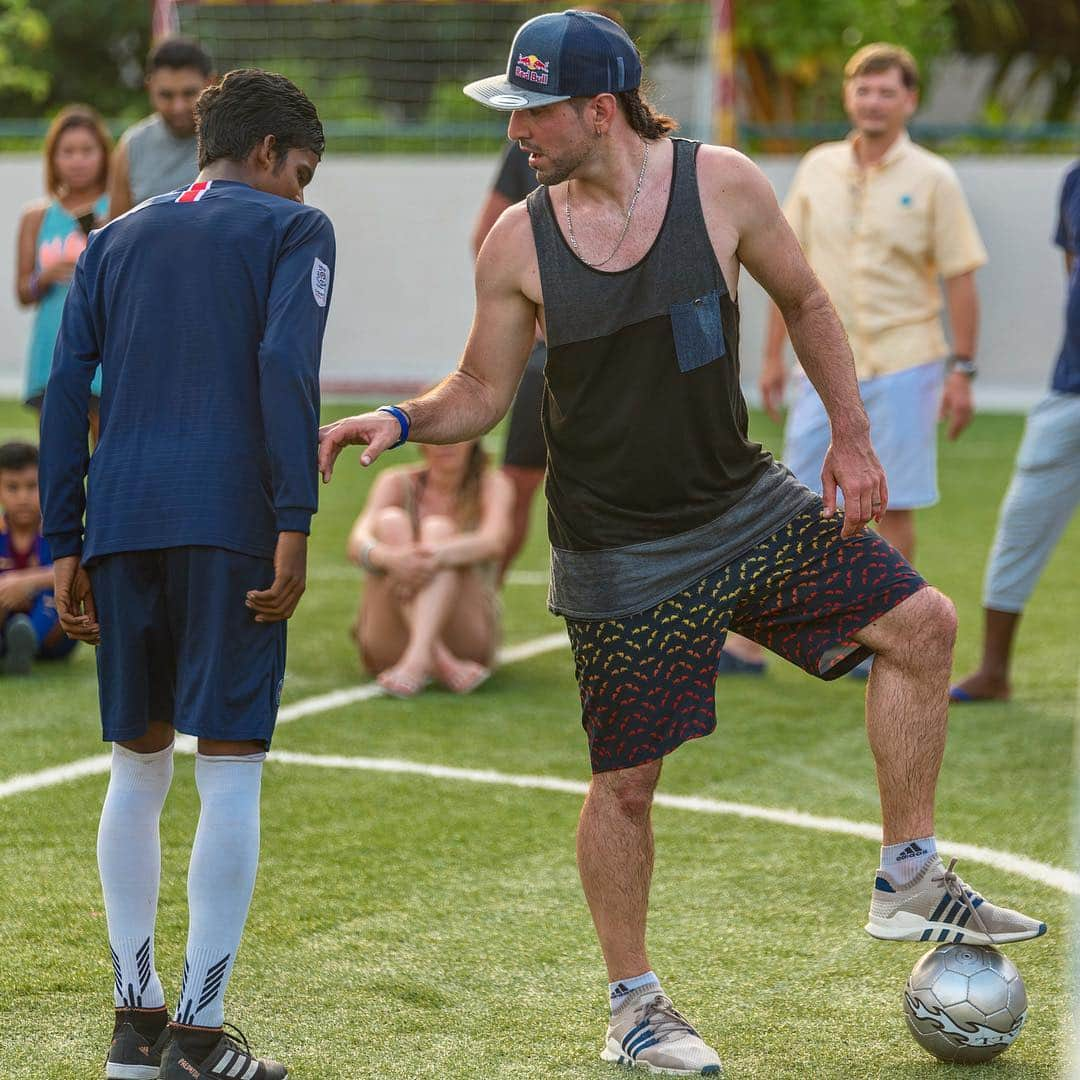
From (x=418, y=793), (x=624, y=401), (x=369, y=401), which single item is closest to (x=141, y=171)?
(x=418, y=793)

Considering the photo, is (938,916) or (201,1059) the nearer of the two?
(201,1059)

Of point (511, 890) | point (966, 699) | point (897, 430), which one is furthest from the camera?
point (897, 430)

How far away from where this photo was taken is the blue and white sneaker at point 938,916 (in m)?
3.79

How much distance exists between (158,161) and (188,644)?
12.9 ft

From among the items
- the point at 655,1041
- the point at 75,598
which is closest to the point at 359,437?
the point at 75,598

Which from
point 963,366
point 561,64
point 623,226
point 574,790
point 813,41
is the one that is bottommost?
point 574,790

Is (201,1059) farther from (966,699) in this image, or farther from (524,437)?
(524,437)

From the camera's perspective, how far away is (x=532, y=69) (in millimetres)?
3729

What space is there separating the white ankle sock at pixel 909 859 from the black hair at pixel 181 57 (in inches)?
178

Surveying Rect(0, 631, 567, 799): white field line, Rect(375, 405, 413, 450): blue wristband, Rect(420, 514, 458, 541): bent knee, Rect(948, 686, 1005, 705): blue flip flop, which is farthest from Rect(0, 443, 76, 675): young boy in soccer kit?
Rect(375, 405, 413, 450): blue wristband

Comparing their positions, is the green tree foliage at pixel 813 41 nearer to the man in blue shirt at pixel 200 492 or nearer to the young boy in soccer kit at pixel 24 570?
the young boy in soccer kit at pixel 24 570

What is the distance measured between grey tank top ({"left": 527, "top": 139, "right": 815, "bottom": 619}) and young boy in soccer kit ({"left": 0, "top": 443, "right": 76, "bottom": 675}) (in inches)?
158

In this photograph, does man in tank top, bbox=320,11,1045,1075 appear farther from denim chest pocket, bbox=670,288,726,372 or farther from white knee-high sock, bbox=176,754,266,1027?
white knee-high sock, bbox=176,754,266,1027

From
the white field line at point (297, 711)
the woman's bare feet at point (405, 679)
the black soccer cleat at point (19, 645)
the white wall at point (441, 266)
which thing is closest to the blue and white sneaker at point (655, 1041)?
the white field line at point (297, 711)
